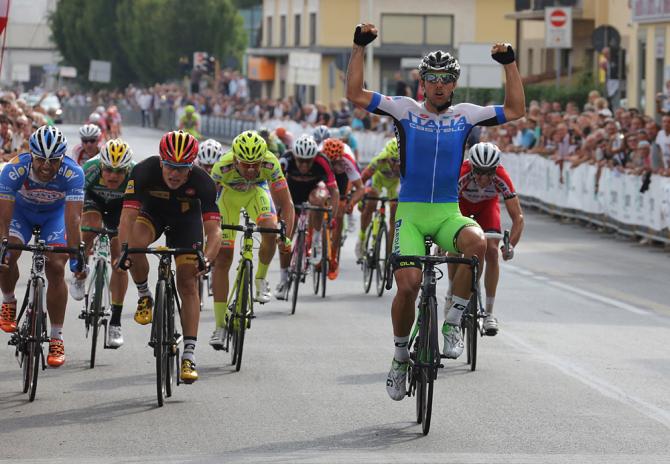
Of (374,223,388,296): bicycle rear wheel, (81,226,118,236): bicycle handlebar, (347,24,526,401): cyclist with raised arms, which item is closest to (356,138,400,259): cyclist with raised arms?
(374,223,388,296): bicycle rear wheel

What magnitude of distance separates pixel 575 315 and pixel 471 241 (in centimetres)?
657

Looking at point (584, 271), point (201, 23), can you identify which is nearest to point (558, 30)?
point (584, 271)

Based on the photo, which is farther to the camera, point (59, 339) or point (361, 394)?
point (59, 339)

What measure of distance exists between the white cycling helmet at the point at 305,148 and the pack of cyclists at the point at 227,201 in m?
1.35

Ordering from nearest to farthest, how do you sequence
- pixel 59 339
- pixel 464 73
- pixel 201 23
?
pixel 59 339, pixel 464 73, pixel 201 23

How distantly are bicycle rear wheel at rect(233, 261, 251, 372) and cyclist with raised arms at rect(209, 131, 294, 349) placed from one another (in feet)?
0.51

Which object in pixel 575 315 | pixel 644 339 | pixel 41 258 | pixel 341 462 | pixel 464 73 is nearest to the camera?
pixel 341 462

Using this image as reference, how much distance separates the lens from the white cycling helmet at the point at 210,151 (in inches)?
596

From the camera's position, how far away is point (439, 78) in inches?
407

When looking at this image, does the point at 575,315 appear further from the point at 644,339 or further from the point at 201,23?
the point at 201,23

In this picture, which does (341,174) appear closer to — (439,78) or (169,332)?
(169,332)

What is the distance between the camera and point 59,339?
485 inches

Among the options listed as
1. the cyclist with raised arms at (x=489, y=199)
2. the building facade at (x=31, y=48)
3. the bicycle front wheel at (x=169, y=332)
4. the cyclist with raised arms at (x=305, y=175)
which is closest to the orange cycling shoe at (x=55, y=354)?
the bicycle front wheel at (x=169, y=332)

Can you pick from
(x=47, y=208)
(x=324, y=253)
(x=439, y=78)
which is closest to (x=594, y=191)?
(x=324, y=253)
